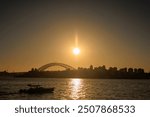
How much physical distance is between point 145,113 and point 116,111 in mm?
632

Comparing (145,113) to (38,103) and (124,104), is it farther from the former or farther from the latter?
(38,103)

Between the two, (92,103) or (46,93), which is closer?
(92,103)

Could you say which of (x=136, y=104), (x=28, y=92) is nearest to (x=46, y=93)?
(x=28, y=92)

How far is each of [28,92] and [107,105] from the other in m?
18.7

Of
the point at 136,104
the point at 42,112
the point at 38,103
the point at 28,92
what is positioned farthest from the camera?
the point at 28,92

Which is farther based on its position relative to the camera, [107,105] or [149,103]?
[149,103]

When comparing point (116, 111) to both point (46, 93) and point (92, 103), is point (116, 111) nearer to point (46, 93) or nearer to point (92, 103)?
point (92, 103)

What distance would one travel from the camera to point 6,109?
7.25 m

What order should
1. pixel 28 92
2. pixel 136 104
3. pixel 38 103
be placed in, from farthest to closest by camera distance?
pixel 28 92, pixel 136 104, pixel 38 103

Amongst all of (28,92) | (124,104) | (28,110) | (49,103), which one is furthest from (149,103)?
(28,92)

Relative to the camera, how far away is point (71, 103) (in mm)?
7617

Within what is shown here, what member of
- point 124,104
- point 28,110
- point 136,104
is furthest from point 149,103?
Answer: point 28,110

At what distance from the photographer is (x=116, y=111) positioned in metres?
6.84

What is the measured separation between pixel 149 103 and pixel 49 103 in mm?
2251
